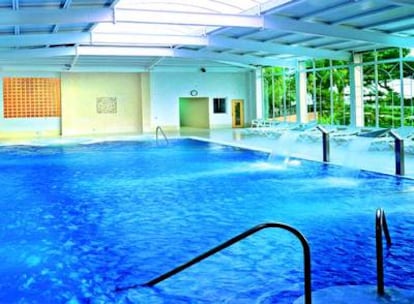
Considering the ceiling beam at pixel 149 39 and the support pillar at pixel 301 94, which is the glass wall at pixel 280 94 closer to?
the support pillar at pixel 301 94

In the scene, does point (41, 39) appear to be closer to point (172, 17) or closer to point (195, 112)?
point (172, 17)

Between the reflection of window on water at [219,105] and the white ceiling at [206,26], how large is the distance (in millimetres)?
6809

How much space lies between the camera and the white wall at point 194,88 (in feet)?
89.7

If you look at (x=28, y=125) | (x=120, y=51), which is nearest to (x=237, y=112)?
(x=120, y=51)

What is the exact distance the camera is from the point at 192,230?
643 cm

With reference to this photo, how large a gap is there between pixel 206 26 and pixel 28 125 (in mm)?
14166

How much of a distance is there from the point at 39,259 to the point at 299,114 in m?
19.2

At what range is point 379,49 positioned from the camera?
60.1 ft

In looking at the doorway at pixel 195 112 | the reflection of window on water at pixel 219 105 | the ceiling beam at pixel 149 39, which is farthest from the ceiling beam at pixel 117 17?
the doorway at pixel 195 112

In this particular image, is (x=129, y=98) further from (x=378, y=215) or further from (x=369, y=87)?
(x=378, y=215)

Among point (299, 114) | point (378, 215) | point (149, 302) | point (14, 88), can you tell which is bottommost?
point (149, 302)

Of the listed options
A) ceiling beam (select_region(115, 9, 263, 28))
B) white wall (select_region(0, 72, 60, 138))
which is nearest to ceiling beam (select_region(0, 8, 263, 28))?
ceiling beam (select_region(115, 9, 263, 28))

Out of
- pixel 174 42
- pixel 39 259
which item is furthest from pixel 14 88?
pixel 39 259

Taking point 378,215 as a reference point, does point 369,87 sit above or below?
above
